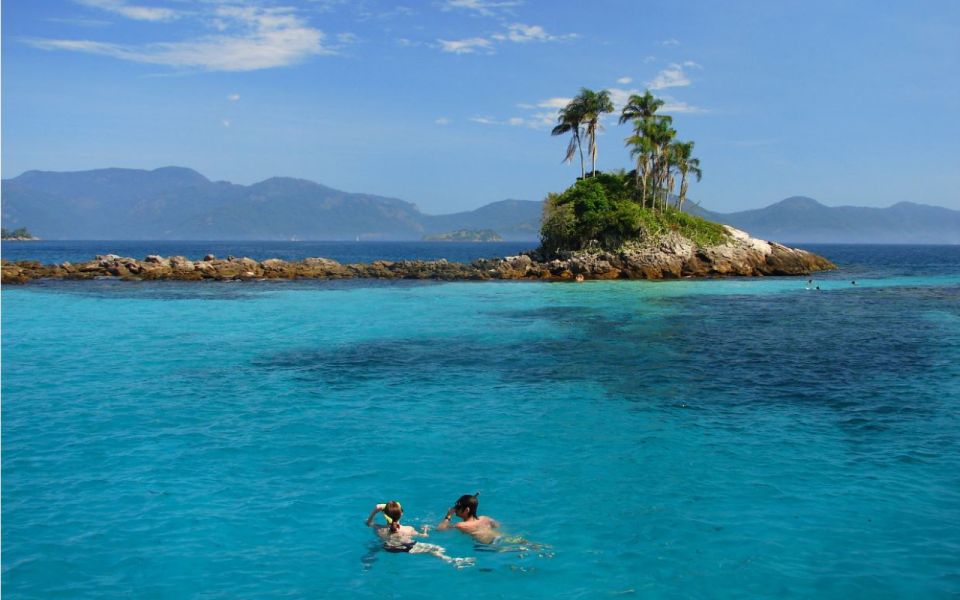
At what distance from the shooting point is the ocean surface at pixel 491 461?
10531 mm

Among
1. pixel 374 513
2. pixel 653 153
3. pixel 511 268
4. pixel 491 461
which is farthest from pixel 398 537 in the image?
pixel 653 153

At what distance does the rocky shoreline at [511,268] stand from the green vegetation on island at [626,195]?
6.63 feet

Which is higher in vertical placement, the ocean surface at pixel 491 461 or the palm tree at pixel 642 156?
the palm tree at pixel 642 156

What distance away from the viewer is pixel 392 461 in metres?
15.2

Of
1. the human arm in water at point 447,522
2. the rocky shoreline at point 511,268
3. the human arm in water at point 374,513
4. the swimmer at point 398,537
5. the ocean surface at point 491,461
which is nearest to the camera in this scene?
the ocean surface at point 491,461

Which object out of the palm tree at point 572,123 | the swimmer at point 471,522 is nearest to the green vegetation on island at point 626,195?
the palm tree at point 572,123

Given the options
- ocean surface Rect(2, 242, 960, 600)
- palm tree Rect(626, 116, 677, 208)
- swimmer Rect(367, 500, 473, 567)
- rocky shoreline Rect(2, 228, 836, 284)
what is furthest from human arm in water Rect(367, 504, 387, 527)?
palm tree Rect(626, 116, 677, 208)

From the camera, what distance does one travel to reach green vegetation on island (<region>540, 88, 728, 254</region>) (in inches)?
2670

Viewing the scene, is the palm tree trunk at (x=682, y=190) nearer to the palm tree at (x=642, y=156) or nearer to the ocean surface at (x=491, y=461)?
the palm tree at (x=642, y=156)

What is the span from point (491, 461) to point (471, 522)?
3.49m

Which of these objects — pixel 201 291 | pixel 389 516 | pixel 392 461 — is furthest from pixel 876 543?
pixel 201 291

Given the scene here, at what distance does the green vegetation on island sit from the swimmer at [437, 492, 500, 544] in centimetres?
5774

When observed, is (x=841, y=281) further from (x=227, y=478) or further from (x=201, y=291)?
(x=227, y=478)

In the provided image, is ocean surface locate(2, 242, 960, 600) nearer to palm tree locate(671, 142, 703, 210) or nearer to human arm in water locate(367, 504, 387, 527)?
human arm in water locate(367, 504, 387, 527)
